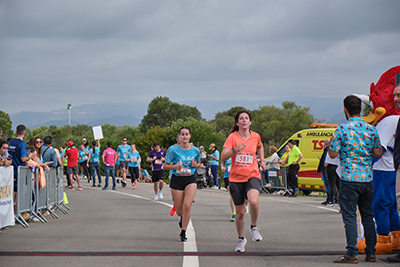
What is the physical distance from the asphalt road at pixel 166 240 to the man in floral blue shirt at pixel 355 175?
12.5 inches

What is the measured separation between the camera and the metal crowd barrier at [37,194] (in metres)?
10.1

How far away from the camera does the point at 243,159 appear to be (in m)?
7.23

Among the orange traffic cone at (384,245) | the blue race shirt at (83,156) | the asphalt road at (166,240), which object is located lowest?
the asphalt road at (166,240)

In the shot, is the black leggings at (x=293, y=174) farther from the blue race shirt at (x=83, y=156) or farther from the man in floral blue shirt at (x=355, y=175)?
the man in floral blue shirt at (x=355, y=175)

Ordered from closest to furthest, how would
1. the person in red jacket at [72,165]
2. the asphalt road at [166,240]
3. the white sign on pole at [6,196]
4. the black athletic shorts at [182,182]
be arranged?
1. the asphalt road at [166,240]
2. the black athletic shorts at [182,182]
3. the white sign on pole at [6,196]
4. the person in red jacket at [72,165]

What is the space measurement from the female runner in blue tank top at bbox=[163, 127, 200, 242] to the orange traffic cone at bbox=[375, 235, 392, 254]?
3.12m

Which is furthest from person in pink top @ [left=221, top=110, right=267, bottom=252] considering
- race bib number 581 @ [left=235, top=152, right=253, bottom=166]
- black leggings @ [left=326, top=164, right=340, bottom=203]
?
black leggings @ [left=326, top=164, right=340, bottom=203]

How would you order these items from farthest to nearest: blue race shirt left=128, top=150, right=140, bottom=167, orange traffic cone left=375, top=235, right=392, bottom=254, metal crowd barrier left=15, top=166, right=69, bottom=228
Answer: blue race shirt left=128, top=150, right=140, bottom=167, metal crowd barrier left=15, top=166, right=69, bottom=228, orange traffic cone left=375, top=235, right=392, bottom=254

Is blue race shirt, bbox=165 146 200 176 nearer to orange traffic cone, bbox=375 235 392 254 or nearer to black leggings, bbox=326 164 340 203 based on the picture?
orange traffic cone, bbox=375 235 392 254

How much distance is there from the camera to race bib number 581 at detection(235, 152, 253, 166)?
284 inches

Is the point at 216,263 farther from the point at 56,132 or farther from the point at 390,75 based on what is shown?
the point at 56,132

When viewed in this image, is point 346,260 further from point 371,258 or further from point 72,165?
point 72,165

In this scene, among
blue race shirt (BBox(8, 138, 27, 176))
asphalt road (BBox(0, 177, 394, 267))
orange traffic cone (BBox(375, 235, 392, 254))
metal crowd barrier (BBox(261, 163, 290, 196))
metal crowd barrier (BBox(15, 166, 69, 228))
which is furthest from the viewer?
metal crowd barrier (BBox(261, 163, 290, 196))

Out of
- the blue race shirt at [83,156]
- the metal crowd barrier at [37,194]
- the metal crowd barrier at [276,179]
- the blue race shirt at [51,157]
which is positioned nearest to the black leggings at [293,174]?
the metal crowd barrier at [276,179]
